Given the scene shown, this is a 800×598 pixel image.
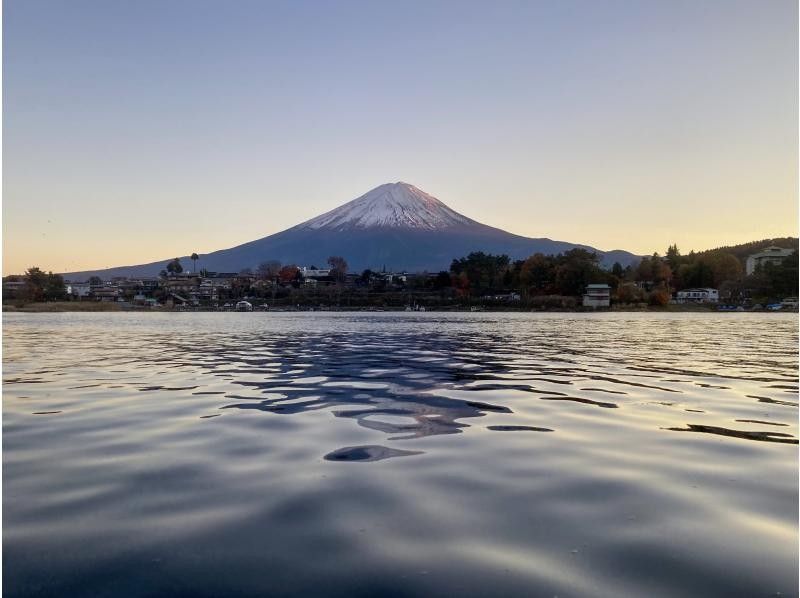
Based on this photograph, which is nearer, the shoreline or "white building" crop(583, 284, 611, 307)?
the shoreline

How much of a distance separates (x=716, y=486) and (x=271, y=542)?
3.79 metres

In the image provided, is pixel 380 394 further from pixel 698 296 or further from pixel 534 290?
pixel 698 296

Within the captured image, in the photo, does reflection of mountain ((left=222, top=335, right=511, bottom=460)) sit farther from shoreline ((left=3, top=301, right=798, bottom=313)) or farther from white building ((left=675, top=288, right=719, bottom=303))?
white building ((left=675, top=288, right=719, bottom=303))

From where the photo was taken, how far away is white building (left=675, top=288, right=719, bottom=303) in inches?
5468

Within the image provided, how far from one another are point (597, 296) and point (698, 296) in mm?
29603

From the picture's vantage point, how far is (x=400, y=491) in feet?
18.1

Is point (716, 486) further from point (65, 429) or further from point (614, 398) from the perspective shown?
point (65, 429)

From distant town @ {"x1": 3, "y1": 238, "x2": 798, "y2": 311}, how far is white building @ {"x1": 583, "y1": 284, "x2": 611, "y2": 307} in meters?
0.19

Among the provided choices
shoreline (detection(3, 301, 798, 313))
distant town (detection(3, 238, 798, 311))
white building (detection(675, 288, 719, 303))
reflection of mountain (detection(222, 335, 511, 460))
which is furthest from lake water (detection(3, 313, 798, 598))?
white building (detection(675, 288, 719, 303))

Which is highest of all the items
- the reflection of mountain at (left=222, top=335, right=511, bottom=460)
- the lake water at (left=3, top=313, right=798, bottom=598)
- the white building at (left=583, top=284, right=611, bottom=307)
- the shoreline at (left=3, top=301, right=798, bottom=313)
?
the white building at (left=583, top=284, right=611, bottom=307)

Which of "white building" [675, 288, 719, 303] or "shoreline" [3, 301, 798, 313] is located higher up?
"white building" [675, 288, 719, 303]

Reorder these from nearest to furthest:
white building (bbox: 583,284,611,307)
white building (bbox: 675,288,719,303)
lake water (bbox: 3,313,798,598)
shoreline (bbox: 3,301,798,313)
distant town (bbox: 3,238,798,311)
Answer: lake water (bbox: 3,313,798,598), shoreline (bbox: 3,301,798,313), white building (bbox: 583,284,611,307), distant town (bbox: 3,238,798,311), white building (bbox: 675,288,719,303)

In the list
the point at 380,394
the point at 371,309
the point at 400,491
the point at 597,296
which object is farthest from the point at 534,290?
the point at 400,491

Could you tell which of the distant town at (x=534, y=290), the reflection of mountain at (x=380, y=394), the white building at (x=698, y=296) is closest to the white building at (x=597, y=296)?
the distant town at (x=534, y=290)
